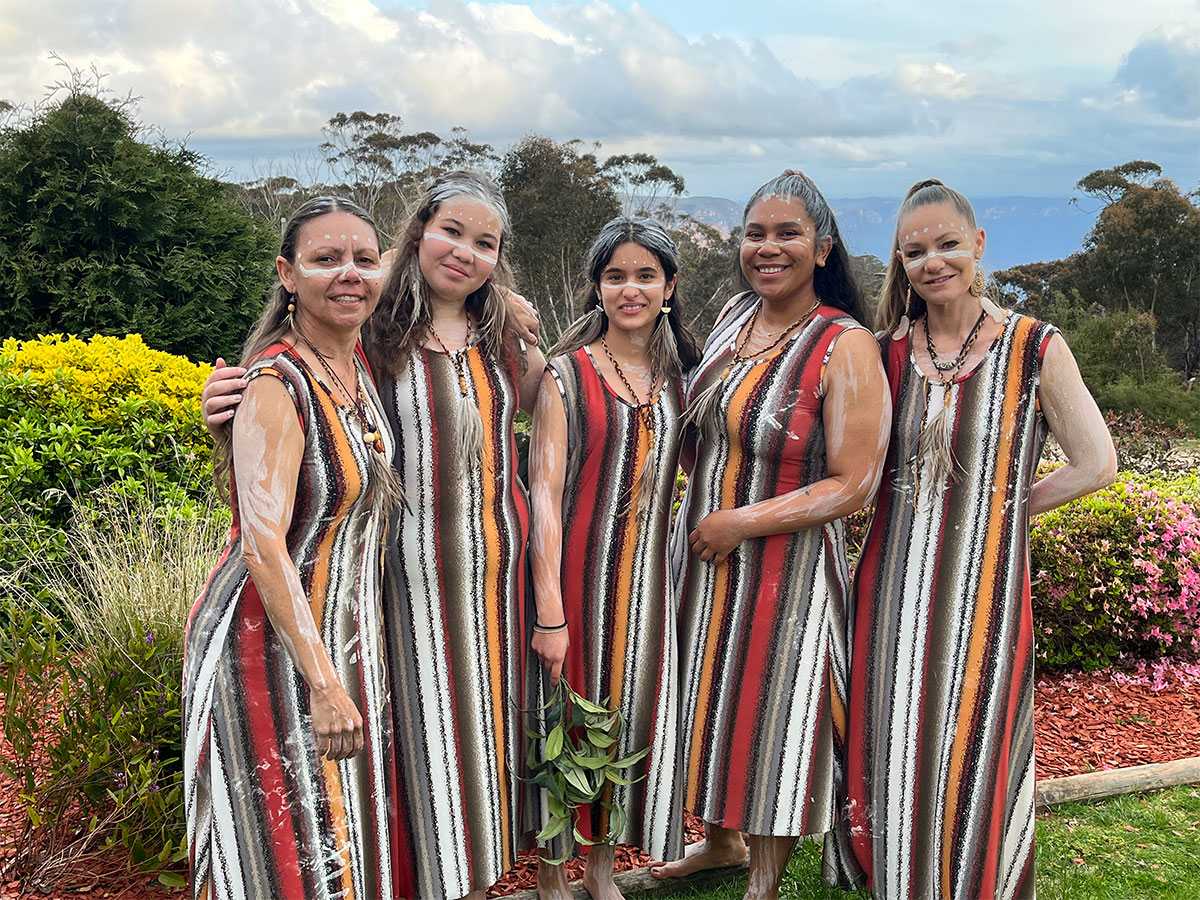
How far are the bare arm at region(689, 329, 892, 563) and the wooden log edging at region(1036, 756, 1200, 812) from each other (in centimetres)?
212

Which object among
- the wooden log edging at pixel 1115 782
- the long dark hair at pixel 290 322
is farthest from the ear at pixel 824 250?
the wooden log edging at pixel 1115 782

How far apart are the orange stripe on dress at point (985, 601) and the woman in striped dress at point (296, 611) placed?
171 centimetres

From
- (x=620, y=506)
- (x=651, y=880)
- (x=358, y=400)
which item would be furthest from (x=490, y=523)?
(x=651, y=880)

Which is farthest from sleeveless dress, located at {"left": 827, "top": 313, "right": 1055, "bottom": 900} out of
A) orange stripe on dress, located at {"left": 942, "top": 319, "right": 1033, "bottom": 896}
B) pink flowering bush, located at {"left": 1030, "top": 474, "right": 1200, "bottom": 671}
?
pink flowering bush, located at {"left": 1030, "top": 474, "right": 1200, "bottom": 671}

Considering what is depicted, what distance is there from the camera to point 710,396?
9.89 feet

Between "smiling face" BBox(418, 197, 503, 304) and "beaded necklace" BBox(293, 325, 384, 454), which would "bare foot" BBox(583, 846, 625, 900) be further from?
"smiling face" BBox(418, 197, 503, 304)

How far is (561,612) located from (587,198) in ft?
62.2

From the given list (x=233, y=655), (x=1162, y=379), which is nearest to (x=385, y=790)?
(x=233, y=655)

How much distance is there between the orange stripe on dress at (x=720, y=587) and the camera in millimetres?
2957

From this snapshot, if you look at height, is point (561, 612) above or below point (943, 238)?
below

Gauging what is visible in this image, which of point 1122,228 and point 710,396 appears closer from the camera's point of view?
point 710,396

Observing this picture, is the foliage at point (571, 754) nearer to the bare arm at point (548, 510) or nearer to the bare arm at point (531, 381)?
the bare arm at point (548, 510)

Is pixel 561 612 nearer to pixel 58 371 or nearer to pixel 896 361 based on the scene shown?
pixel 896 361

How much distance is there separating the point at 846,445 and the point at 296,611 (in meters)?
1.57
